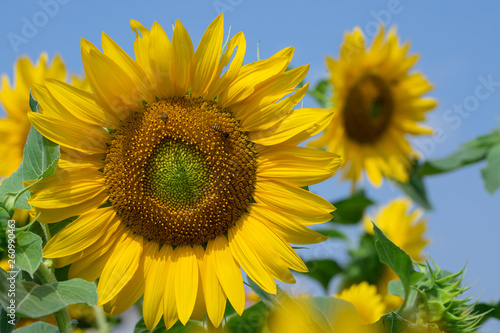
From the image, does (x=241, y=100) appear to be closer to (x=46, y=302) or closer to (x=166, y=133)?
(x=166, y=133)

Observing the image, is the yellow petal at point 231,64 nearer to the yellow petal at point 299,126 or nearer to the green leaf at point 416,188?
the yellow petal at point 299,126

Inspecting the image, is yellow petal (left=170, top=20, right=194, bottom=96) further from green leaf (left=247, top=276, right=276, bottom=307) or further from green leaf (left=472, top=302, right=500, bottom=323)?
green leaf (left=472, top=302, right=500, bottom=323)

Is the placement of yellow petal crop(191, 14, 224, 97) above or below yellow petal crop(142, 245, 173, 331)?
above

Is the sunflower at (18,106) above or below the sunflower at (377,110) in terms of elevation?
below

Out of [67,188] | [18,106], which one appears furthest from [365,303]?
[18,106]

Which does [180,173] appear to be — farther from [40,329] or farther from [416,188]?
[416,188]

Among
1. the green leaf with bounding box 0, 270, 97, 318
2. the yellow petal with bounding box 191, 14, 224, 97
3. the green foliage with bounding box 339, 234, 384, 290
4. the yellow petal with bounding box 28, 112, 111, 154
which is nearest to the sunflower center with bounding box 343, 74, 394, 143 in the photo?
the green foliage with bounding box 339, 234, 384, 290

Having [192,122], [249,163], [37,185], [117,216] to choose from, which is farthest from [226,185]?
[37,185]

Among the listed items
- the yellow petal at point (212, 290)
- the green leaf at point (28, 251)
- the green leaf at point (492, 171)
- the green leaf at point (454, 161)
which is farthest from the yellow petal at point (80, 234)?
the green leaf at point (454, 161)
